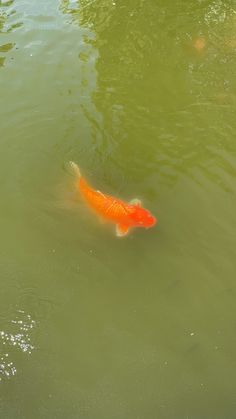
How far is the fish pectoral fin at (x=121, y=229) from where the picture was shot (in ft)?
20.6

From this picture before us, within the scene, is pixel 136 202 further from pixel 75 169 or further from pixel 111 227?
pixel 75 169

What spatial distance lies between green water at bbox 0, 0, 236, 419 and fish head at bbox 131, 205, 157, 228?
0.20 metres

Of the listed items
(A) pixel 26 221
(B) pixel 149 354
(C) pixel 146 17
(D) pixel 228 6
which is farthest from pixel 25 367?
(D) pixel 228 6

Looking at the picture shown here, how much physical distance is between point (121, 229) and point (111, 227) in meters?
0.21

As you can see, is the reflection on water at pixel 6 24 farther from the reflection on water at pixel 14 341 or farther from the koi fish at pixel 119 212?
the reflection on water at pixel 14 341

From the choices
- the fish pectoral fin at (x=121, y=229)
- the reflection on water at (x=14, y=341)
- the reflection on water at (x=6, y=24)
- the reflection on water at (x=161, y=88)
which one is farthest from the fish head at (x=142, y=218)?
the reflection on water at (x=6, y=24)

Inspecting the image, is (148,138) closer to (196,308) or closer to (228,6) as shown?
(196,308)

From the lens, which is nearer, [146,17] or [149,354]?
[149,354]

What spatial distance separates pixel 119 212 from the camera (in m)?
6.20

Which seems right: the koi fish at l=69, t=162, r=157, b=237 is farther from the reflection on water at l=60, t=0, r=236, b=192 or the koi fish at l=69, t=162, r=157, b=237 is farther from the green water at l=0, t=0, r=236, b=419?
the reflection on water at l=60, t=0, r=236, b=192

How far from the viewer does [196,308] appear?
568cm

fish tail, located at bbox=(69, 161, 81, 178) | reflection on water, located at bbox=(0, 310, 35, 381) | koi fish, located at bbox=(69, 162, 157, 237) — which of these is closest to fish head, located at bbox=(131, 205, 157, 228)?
koi fish, located at bbox=(69, 162, 157, 237)

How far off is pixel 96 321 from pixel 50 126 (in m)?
3.93

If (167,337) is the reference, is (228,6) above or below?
above
